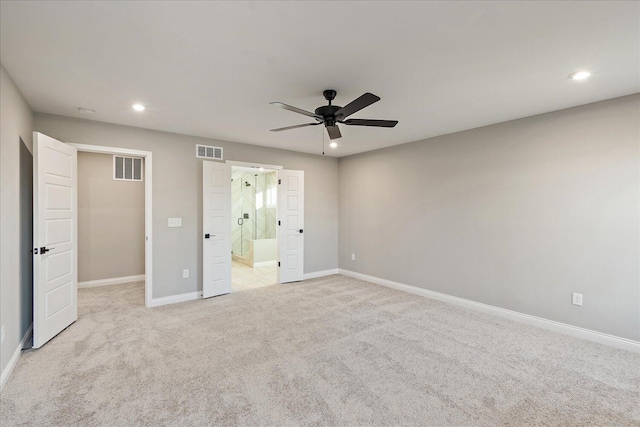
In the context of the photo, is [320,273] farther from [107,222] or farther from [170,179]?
[107,222]

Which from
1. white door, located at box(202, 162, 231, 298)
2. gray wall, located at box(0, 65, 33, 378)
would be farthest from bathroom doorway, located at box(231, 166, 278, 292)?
gray wall, located at box(0, 65, 33, 378)

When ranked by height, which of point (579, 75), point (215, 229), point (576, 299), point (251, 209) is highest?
point (579, 75)

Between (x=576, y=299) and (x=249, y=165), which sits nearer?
(x=576, y=299)

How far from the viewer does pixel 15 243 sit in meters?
2.62

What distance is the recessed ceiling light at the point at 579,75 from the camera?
239cm

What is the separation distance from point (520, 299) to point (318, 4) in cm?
399

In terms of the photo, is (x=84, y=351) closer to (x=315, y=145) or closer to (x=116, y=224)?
(x=116, y=224)

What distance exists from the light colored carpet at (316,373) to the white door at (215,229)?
31.7 inches

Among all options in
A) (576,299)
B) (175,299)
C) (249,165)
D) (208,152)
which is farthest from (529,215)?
(175,299)

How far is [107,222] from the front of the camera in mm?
5289

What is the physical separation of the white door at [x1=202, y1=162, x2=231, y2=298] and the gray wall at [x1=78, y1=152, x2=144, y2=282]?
79.3 inches

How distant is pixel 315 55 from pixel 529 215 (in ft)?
10.7

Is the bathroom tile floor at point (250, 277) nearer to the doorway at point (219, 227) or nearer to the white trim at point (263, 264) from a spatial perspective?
the white trim at point (263, 264)

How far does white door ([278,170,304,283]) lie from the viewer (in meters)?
5.41
